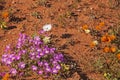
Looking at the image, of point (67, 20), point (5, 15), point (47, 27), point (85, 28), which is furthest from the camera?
point (67, 20)

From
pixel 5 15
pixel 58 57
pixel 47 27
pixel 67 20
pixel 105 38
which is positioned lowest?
pixel 58 57

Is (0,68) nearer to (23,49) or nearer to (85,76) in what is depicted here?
(23,49)

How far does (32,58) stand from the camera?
713 cm

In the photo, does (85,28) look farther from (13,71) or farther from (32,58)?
(13,71)

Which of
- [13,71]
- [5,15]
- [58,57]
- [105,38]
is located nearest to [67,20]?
[105,38]

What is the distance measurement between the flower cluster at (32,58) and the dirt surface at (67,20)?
354 mm

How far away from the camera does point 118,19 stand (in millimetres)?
8414

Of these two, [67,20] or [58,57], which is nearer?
[58,57]

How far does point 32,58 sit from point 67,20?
5.84ft

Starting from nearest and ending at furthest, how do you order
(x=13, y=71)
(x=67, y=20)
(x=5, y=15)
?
(x=13, y=71) → (x=5, y=15) → (x=67, y=20)

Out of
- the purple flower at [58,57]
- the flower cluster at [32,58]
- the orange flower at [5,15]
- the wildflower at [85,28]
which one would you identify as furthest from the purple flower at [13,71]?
the wildflower at [85,28]

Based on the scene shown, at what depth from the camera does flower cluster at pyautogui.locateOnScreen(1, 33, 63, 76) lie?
702 centimetres

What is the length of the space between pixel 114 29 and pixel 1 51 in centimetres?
297

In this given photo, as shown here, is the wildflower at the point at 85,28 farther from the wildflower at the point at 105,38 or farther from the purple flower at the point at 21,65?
the purple flower at the point at 21,65
